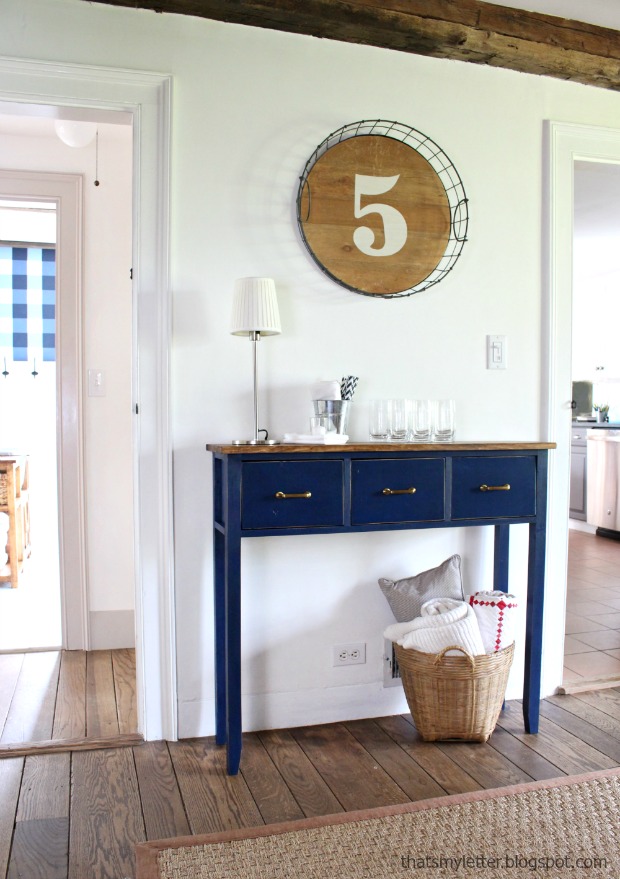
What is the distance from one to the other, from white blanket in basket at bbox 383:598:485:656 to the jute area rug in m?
0.41

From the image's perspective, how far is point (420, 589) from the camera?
2371 mm

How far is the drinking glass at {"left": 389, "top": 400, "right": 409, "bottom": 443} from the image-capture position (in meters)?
2.36

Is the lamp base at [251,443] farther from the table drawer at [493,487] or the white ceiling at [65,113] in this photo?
the white ceiling at [65,113]

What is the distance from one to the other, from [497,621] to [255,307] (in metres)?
1.17

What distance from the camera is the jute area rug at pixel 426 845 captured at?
1601 mm

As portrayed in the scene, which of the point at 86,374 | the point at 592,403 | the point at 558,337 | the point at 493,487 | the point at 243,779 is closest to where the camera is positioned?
the point at 243,779

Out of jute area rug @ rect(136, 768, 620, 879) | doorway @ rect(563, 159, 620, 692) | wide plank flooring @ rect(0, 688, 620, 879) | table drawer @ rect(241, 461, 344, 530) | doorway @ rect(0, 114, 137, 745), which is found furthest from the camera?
doorway @ rect(0, 114, 137, 745)

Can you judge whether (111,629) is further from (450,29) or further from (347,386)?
(450,29)

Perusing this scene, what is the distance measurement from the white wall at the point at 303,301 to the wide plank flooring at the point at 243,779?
0.57 ft

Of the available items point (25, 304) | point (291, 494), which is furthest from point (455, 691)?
point (25, 304)

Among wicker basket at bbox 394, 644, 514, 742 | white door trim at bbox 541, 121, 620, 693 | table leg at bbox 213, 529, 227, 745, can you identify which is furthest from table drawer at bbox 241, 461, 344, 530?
white door trim at bbox 541, 121, 620, 693

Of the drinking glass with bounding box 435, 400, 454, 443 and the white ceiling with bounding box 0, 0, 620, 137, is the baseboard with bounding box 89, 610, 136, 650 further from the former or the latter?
the white ceiling with bounding box 0, 0, 620, 137

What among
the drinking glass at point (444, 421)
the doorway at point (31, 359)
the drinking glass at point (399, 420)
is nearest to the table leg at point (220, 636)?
the drinking glass at point (399, 420)

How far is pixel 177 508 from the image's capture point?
2285 millimetres
